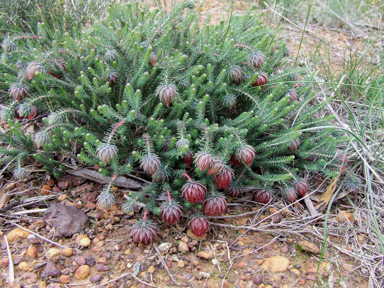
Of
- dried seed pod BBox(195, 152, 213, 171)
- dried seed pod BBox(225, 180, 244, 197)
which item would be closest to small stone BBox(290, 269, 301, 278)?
dried seed pod BBox(225, 180, 244, 197)

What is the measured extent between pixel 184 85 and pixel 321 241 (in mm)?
1481

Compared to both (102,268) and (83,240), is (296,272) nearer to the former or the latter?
(102,268)

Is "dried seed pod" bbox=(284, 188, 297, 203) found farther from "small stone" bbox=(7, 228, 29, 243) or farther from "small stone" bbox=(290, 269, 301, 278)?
"small stone" bbox=(7, 228, 29, 243)

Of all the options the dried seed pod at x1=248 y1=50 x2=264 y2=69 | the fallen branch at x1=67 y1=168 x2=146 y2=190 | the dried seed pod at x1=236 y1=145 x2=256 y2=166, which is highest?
the dried seed pod at x1=248 y1=50 x2=264 y2=69

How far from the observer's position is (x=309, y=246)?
7.00 feet

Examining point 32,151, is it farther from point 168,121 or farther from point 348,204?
point 348,204

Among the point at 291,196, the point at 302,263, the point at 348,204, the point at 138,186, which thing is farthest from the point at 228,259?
the point at 348,204

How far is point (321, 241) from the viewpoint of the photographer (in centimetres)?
221

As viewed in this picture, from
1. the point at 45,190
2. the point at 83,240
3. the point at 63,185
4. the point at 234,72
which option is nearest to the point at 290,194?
the point at 234,72

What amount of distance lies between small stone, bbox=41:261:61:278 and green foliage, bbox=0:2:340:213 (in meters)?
0.46

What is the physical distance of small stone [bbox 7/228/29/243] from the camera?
201 centimetres

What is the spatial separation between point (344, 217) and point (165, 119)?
60.5 inches

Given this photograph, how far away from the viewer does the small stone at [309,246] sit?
83.4 inches

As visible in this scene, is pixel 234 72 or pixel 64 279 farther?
pixel 234 72
